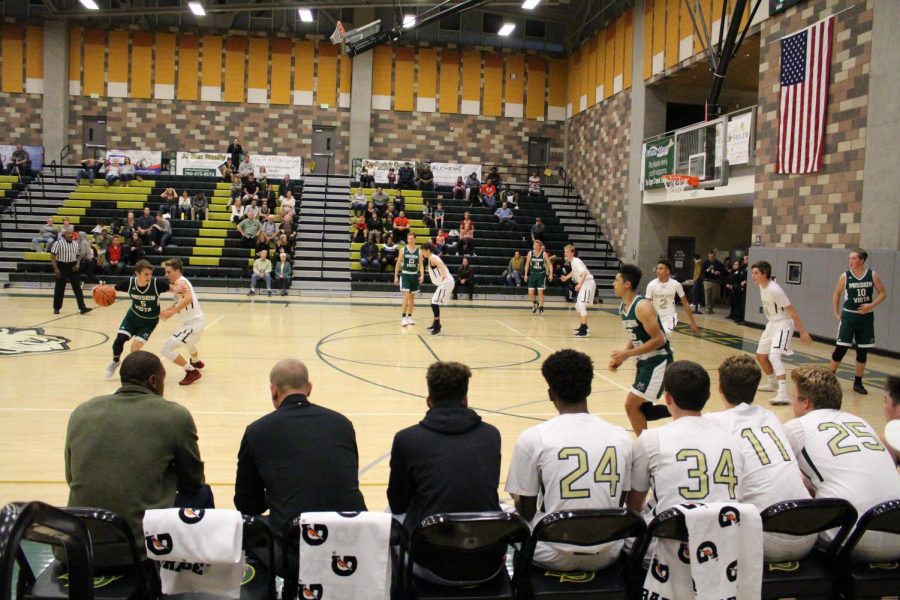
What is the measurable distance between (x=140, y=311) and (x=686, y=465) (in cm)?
745

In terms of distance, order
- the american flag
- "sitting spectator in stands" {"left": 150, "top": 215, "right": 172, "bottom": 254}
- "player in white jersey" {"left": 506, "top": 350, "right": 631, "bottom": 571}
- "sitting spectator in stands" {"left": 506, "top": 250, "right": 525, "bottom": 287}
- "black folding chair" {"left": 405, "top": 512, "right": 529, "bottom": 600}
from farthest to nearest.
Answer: "sitting spectator in stands" {"left": 506, "top": 250, "right": 525, "bottom": 287} → "sitting spectator in stands" {"left": 150, "top": 215, "right": 172, "bottom": 254} → the american flag → "player in white jersey" {"left": 506, "top": 350, "right": 631, "bottom": 571} → "black folding chair" {"left": 405, "top": 512, "right": 529, "bottom": 600}

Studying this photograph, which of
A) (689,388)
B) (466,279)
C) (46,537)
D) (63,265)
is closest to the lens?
(46,537)

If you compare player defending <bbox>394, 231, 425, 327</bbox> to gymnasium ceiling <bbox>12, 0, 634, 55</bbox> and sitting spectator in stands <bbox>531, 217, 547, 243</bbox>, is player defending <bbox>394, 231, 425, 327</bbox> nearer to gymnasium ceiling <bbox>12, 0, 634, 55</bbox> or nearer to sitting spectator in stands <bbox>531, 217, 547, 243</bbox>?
sitting spectator in stands <bbox>531, 217, 547, 243</bbox>

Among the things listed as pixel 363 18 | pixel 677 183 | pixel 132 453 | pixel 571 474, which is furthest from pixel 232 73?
pixel 571 474

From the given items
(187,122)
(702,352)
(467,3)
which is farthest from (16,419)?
(187,122)

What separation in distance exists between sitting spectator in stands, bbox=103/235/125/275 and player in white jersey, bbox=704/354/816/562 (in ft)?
68.1

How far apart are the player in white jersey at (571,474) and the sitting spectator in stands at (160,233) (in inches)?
839

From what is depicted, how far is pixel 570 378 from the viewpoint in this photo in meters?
3.39

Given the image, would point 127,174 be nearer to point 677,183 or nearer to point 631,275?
point 677,183

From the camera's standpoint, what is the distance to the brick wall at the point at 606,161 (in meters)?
24.4

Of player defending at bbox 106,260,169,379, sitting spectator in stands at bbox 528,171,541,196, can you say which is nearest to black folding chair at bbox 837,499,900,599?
player defending at bbox 106,260,169,379

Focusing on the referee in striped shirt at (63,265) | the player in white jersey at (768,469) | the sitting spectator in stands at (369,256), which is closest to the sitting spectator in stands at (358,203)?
the sitting spectator in stands at (369,256)

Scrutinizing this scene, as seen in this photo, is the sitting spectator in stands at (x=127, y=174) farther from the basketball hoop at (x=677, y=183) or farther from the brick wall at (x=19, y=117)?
the basketball hoop at (x=677, y=183)

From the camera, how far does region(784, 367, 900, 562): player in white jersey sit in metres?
3.15
